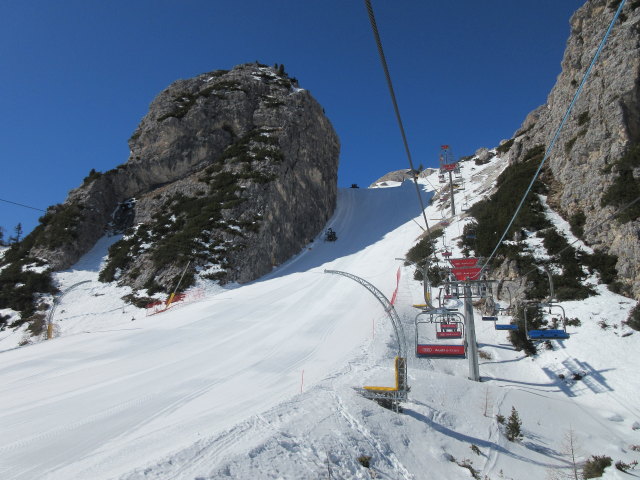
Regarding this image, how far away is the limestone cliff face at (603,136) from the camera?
2016 centimetres

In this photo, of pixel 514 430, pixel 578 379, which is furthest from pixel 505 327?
pixel 514 430

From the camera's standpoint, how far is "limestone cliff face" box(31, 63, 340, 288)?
3688 centimetres

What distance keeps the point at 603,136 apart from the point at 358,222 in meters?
35.8

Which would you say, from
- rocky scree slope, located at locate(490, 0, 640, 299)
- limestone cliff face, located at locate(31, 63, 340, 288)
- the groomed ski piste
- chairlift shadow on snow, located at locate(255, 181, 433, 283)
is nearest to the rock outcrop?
chairlift shadow on snow, located at locate(255, 181, 433, 283)

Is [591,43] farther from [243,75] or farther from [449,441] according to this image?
[243,75]

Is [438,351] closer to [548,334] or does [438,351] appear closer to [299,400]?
[548,334]

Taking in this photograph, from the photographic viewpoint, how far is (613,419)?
13547 mm

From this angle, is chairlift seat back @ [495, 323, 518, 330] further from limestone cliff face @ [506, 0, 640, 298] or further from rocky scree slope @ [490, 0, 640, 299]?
limestone cliff face @ [506, 0, 640, 298]

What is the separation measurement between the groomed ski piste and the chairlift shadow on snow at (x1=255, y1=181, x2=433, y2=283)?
15.7 m

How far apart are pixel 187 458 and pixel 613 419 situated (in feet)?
48.1

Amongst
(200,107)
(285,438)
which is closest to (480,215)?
(285,438)

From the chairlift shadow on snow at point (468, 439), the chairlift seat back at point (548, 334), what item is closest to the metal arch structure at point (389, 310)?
the chairlift shadow on snow at point (468, 439)

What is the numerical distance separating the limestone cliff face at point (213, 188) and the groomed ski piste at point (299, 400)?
1171 cm

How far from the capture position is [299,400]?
39.4ft
